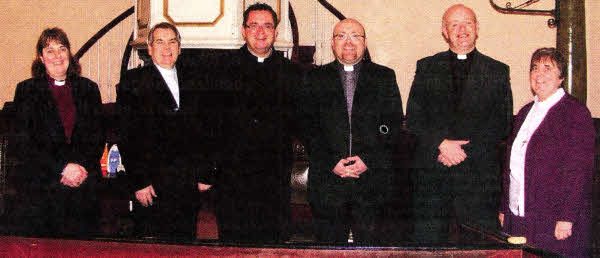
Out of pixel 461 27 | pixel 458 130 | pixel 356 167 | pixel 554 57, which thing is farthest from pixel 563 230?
pixel 461 27

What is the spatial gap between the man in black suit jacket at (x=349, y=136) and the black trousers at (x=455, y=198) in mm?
249

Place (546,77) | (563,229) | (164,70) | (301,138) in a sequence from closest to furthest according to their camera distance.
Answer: (563,229), (546,77), (164,70), (301,138)

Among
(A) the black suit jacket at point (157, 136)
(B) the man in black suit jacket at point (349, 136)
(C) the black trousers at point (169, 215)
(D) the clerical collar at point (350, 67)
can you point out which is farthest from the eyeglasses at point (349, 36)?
(C) the black trousers at point (169, 215)

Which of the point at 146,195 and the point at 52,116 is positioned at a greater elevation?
the point at 52,116

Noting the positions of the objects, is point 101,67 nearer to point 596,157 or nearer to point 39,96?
point 39,96

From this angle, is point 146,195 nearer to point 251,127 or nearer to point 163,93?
point 163,93

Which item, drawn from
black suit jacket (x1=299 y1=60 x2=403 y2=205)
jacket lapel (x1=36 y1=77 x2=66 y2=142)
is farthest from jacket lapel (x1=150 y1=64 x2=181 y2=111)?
black suit jacket (x1=299 y1=60 x2=403 y2=205)

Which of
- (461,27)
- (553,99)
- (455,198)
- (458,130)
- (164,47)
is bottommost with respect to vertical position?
(455,198)

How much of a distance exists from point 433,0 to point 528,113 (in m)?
3.35

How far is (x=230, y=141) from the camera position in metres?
2.77

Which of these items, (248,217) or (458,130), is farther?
(458,130)

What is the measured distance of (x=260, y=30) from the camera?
2791 millimetres

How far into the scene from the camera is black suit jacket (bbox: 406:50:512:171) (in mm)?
2861

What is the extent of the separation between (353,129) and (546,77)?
94 centimetres
